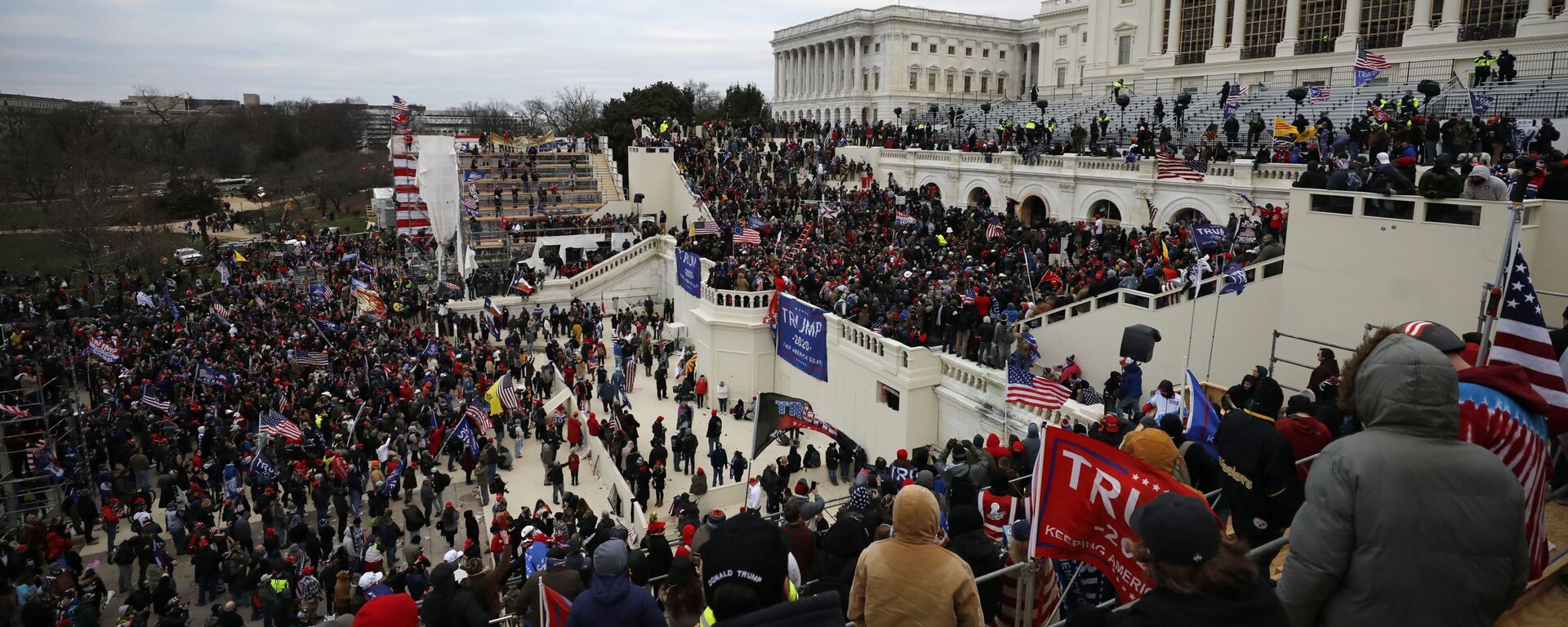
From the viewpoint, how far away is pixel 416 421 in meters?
22.5

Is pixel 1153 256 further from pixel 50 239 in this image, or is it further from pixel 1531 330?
pixel 50 239

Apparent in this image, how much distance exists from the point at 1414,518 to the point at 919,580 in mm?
Result: 2111

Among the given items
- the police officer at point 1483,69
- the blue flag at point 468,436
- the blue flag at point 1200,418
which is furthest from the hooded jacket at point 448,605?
the police officer at point 1483,69

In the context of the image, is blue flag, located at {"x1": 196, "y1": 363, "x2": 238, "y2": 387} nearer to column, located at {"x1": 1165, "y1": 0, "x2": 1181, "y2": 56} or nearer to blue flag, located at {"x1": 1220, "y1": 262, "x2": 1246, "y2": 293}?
blue flag, located at {"x1": 1220, "y1": 262, "x2": 1246, "y2": 293}

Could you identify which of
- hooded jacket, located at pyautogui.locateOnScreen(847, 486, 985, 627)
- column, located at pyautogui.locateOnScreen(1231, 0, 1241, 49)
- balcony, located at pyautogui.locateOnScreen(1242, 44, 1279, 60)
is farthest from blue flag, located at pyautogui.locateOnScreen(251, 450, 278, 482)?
column, located at pyautogui.locateOnScreen(1231, 0, 1241, 49)

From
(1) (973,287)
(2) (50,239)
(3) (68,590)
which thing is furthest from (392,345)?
(2) (50,239)

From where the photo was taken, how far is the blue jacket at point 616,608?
4754 millimetres

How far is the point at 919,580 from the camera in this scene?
4.39 meters

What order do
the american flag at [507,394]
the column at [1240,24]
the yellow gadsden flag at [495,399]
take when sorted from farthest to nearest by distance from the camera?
the column at [1240,24], the yellow gadsden flag at [495,399], the american flag at [507,394]

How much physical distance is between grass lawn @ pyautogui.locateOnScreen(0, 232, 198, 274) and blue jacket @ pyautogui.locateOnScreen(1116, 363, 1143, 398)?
51150 mm

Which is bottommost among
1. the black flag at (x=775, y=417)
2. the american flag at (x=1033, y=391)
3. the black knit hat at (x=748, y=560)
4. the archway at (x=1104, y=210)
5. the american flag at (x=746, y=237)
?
the black flag at (x=775, y=417)

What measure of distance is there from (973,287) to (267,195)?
84.3 meters

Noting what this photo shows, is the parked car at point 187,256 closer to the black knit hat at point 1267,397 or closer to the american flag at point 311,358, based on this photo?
the american flag at point 311,358

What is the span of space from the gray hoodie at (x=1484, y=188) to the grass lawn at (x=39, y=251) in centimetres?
5594
